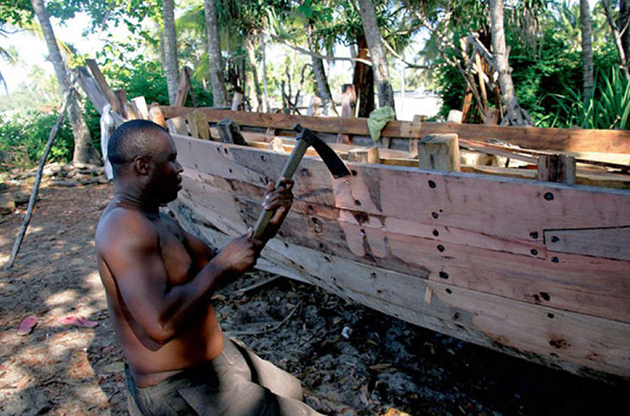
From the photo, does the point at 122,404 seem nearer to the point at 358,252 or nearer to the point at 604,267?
Result: the point at 358,252

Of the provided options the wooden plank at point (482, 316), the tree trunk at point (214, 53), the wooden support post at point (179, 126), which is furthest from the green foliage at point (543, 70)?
the wooden plank at point (482, 316)

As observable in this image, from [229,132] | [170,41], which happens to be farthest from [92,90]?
[170,41]

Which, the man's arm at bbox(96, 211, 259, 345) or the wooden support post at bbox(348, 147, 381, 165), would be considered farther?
the wooden support post at bbox(348, 147, 381, 165)

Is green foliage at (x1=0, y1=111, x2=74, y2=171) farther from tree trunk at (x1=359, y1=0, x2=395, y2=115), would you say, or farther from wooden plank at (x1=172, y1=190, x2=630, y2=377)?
wooden plank at (x1=172, y1=190, x2=630, y2=377)

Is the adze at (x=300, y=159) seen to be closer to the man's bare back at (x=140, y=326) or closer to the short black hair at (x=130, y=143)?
the man's bare back at (x=140, y=326)

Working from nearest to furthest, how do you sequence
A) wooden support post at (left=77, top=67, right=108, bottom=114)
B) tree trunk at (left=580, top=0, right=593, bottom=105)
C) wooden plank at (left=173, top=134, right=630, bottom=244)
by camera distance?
wooden plank at (left=173, top=134, right=630, bottom=244)
wooden support post at (left=77, top=67, right=108, bottom=114)
tree trunk at (left=580, top=0, right=593, bottom=105)

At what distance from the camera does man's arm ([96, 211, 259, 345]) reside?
141 cm

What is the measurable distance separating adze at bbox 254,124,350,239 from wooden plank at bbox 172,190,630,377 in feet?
2.07

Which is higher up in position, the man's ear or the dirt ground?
the man's ear

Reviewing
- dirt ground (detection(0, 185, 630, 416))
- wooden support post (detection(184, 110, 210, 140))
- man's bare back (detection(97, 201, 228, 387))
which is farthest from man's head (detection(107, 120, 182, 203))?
wooden support post (detection(184, 110, 210, 140))

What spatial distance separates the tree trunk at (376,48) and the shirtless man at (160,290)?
676cm

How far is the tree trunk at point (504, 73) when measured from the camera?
19.4 feet

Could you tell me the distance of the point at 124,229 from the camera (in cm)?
147

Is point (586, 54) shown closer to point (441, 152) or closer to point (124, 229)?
point (441, 152)
